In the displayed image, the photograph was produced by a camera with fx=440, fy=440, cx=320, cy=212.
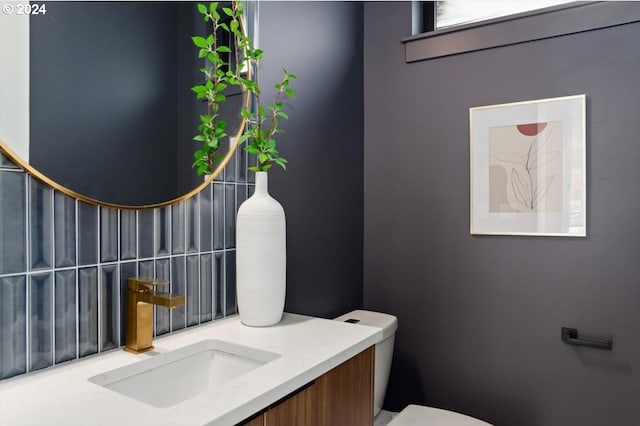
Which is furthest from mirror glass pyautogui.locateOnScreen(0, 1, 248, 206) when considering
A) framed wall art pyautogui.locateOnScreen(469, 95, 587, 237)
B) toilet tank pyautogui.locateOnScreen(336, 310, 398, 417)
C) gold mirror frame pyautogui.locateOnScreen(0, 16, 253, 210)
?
framed wall art pyautogui.locateOnScreen(469, 95, 587, 237)

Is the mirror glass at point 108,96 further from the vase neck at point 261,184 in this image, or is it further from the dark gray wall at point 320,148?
the dark gray wall at point 320,148

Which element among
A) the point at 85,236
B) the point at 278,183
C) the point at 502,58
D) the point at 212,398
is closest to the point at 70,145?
the point at 85,236

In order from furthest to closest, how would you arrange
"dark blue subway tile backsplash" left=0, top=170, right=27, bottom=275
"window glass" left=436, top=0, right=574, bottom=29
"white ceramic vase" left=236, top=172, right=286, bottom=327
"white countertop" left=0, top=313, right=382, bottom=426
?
"window glass" left=436, top=0, right=574, bottom=29 < "white ceramic vase" left=236, top=172, right=286, bottom=327 < "dark blue subway tile backsplash" left=0, top=170, right=27, bottom=275 < "white countertop" left=0, top=313, right=382, bottom=426

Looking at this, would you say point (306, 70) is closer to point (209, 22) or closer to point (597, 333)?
point (209, 22)

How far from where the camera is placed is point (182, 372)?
105cm

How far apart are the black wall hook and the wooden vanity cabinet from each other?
38.5 inches

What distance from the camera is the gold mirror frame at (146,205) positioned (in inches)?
33.3

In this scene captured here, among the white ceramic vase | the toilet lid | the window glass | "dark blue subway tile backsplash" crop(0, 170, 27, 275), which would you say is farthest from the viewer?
the window glass

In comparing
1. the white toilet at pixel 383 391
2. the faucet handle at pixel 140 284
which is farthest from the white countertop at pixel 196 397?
the white toilet at pixel 383 391

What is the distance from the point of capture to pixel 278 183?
159cm

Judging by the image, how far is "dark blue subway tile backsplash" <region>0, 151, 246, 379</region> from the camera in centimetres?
85

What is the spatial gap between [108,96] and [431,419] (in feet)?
4.99

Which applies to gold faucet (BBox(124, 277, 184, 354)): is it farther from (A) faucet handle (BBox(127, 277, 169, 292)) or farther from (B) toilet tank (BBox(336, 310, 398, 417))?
(B) toilet tank (BBox(336, 310, 398, 417))

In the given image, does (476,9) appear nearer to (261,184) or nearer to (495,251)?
(495,251)
